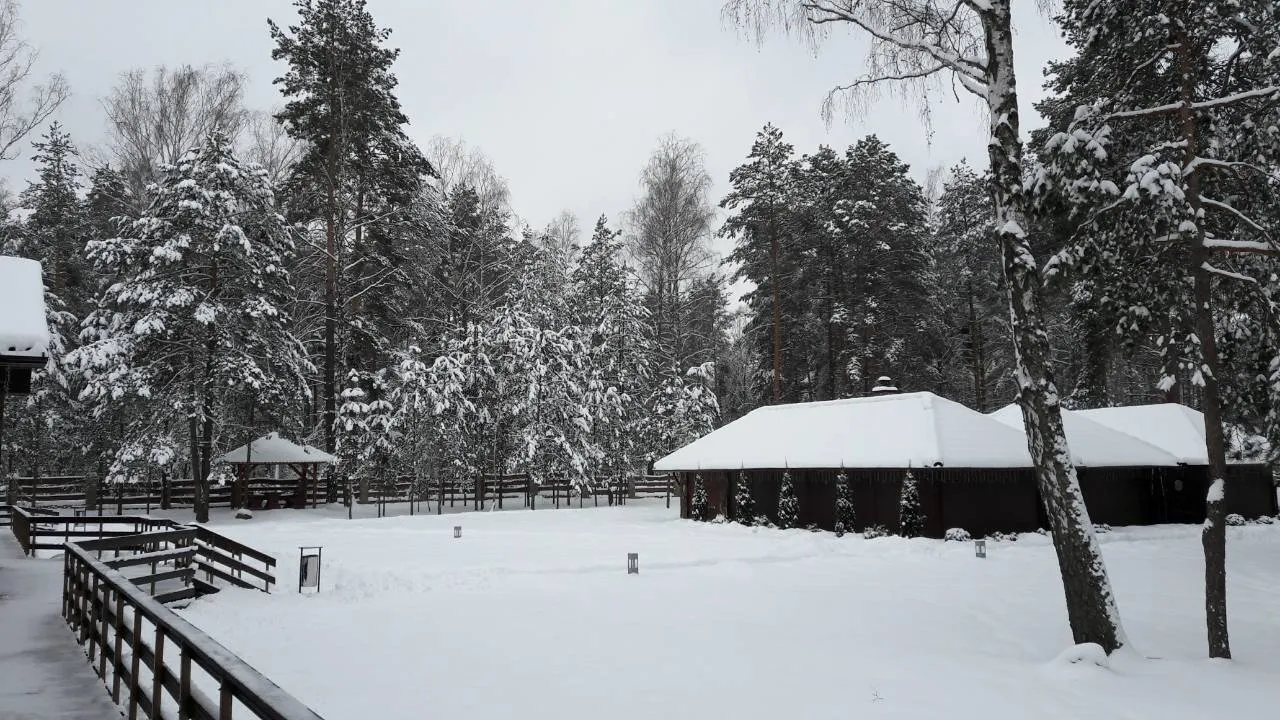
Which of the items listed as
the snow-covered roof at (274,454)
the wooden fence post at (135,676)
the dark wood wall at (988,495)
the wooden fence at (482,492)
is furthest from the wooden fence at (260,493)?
the wooden fence post at (135,676)

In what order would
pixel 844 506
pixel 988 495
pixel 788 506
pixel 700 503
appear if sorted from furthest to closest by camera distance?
1. pixel 700 503
2. pixel 788 506
3. pixel 844 506
4. pixel 988 495

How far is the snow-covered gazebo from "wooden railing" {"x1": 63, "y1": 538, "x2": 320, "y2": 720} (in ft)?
73.9

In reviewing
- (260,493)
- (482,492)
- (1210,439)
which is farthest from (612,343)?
(1210,439)

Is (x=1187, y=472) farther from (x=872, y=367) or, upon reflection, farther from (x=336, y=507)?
(x=336, y=507)

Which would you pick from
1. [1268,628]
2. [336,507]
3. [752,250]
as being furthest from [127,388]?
[1268,628]

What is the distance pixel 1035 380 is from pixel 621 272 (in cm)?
3173

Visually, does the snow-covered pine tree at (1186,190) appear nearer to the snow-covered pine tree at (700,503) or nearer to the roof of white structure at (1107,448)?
the roof of white structure at (1107,448)

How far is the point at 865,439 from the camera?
25438 millimetres

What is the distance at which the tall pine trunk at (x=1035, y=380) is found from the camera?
33.0 feet

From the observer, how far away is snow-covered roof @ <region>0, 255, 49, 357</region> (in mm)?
9078

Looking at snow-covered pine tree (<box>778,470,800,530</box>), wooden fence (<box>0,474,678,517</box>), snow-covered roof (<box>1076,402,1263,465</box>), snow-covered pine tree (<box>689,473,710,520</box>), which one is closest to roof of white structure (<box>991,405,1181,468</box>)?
snow-covered roof (<box>1076,402,1263,465</box>)

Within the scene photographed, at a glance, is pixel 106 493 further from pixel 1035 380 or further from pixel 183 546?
pixel 1035 380

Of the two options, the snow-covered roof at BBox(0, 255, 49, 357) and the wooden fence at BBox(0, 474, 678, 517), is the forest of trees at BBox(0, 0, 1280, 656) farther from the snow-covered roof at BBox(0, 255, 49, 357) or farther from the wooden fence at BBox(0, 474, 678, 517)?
the snow-covered roof at BBox(0, 255, 49, 357)

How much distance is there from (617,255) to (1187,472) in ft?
89.3
